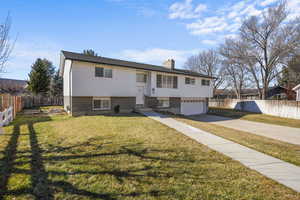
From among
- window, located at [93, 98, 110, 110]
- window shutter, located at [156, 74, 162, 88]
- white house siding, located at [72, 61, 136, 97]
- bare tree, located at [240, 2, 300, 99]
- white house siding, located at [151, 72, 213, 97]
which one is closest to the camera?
white house siding, located at [72, 61, 136, 97]

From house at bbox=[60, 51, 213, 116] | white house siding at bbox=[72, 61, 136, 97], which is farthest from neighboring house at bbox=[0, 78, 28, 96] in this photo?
white house siding at bbox=[72, 61, 136, 97]

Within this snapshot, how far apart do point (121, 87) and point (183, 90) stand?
804cm

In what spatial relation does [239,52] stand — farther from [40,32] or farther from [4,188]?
[4,188]

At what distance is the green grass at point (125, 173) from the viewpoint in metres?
2.60

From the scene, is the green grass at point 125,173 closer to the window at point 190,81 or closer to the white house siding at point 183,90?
the white house siding at point 183,90

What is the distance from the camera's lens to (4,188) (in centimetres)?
274

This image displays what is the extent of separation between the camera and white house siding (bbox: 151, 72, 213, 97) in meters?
15.7

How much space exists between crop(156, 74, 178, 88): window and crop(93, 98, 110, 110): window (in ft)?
18.4

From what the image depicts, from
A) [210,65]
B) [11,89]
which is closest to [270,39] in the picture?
[210,65]

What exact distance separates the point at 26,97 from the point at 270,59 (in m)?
37.3

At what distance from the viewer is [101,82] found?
42.0ft

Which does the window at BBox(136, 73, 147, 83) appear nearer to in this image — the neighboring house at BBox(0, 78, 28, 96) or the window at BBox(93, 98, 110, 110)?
the window at BBox(93, 98, 110, 110)

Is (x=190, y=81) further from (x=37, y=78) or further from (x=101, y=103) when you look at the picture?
(x=37, y=78)

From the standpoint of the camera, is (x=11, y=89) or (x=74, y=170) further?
(x=11, y=89)
